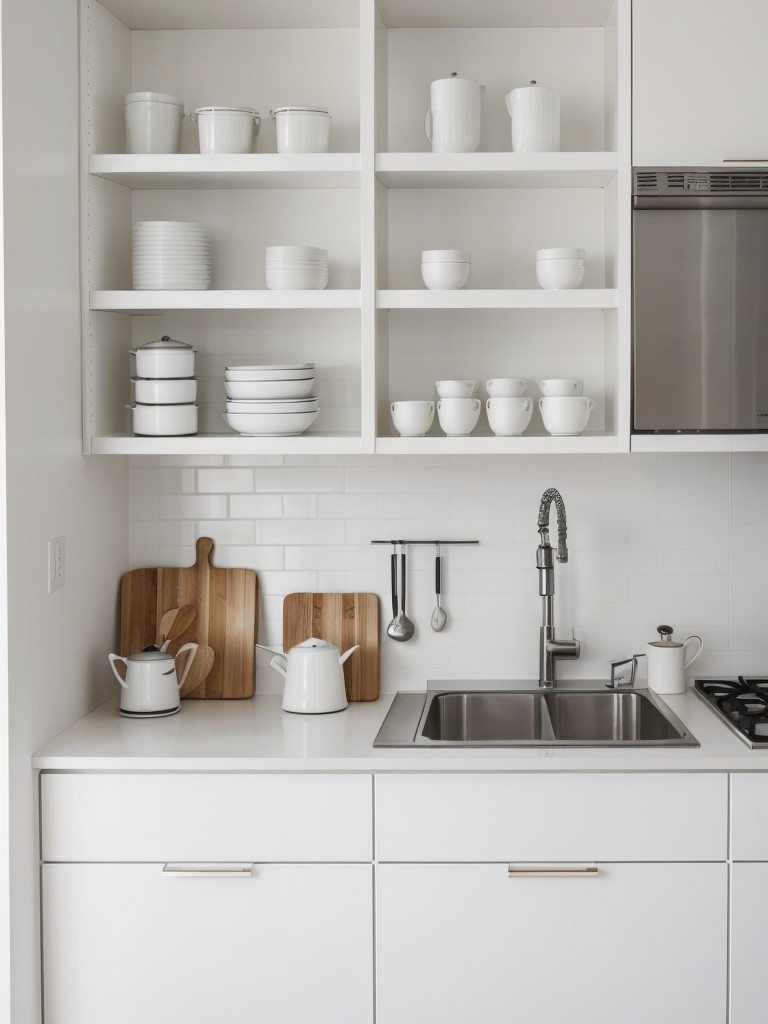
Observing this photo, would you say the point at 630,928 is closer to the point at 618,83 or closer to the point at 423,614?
the point at 423,614

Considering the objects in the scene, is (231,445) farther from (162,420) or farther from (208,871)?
(208,871)

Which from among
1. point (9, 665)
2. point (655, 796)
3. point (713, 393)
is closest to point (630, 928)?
point (655, 796)

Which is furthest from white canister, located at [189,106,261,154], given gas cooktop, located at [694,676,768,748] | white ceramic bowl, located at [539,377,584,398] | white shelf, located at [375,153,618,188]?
gas cooktop, located at [694,676,768,748]

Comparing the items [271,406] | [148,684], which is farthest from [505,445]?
[148,684]

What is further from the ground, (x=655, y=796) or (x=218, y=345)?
(x=218, y=345)

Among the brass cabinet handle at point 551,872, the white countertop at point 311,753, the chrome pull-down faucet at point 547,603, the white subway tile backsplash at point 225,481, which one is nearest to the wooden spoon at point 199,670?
the white countertop at point 311,753

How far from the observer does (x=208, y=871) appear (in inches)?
85.0

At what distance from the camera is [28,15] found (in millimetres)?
2084

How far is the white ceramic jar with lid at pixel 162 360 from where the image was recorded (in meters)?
2.46

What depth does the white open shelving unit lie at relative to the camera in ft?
8.16

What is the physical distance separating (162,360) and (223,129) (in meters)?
0.54

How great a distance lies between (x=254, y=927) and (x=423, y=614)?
897mm

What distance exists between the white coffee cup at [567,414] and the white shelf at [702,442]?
0.41 feet

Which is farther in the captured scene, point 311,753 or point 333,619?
point 333,619
